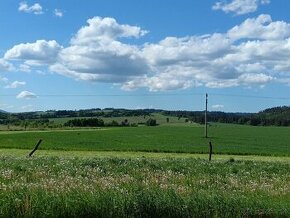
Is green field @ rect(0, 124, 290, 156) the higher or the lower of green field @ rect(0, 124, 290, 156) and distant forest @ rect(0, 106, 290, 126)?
the lower

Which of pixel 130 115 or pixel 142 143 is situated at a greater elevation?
pixel 130 115

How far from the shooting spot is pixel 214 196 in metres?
11.5

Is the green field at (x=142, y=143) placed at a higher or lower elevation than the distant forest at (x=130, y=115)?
lower

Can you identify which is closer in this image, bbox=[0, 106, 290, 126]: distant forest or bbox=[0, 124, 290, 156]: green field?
bbox=[0, 124, 290, 156]: green field

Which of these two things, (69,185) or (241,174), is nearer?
(69,185)

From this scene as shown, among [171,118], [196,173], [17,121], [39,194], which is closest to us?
[39,194]

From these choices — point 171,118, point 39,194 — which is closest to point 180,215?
point 39,194

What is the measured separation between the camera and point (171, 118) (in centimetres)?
16262

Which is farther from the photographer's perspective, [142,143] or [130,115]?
[130,115]

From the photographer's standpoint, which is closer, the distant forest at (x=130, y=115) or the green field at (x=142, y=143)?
the green field at (x=142, y=143)

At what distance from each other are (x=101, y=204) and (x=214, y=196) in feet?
8.36

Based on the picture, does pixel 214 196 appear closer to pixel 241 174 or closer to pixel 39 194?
pixel 39 194

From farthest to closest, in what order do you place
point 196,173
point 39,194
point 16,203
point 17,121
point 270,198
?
1. point 17,121
2. point 196,173
3. point 270,198
4. point 39,194
5. point 16,203

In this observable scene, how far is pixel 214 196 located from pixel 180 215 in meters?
1.22
